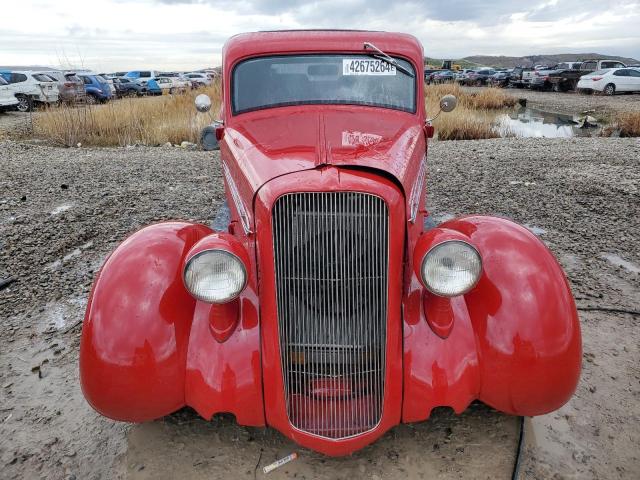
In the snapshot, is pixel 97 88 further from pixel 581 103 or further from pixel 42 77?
pixel 581 103

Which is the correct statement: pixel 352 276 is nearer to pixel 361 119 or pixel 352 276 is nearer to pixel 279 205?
pixel 279 205

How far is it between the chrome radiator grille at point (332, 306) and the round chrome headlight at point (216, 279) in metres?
0.18

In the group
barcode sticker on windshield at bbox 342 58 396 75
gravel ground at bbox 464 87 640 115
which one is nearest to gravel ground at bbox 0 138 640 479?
barcode sticker on windshield at bbox 342 58 396 75

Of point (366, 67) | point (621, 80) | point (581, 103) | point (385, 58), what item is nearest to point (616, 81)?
point (621, 80)

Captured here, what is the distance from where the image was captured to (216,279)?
204 centimetres

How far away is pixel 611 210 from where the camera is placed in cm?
570

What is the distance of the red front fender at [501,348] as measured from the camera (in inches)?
85.7

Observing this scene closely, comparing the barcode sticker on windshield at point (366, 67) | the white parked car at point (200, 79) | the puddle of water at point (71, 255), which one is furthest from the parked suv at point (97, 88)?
the barcode sticker on windshield at point (366, 67)

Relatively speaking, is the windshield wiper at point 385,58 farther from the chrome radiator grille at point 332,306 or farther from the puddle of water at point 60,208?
the puddle of water at point 60,208

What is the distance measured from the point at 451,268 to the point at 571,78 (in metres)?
28.0

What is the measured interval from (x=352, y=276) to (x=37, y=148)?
10.0m

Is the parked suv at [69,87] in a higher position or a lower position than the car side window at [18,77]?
lower

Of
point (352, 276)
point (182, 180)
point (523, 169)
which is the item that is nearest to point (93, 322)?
point (352, 276)

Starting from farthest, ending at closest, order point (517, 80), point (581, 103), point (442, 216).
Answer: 1. point (517, 80)
2. point (581, 103)
3. point (442, 216)
